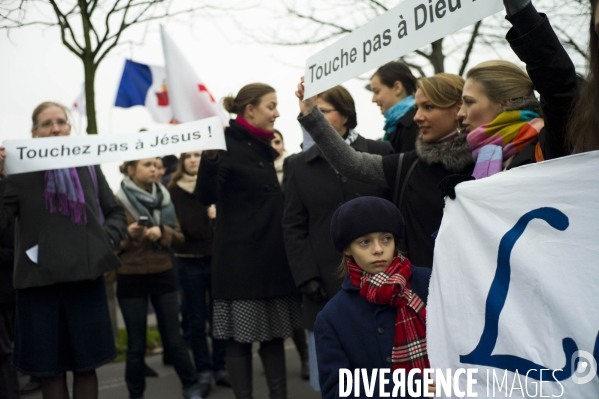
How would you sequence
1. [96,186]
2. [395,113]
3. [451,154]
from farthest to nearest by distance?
[395,113]
[96,186]
[451,154]

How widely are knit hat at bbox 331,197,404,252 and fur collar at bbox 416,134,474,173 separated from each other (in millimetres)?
608

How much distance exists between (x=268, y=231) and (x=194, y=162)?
1.83 m

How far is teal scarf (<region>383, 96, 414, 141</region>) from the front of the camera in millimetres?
5230

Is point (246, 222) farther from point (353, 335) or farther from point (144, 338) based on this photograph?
point (353, 335)

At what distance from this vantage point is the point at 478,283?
2.42 metres

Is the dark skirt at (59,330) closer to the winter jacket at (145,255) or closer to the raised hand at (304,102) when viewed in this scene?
the winter jacket at (145,255)

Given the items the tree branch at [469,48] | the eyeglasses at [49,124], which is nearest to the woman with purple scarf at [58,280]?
the eyeglasses at [49,124]

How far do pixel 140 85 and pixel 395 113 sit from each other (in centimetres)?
476

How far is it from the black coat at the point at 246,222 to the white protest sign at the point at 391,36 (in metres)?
1.49

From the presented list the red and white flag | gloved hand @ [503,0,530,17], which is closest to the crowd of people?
gloved hand @ [503,0,530,17]

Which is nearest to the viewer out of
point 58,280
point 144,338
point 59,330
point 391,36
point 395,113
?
point 391,36

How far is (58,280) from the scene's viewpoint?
4.33 metres

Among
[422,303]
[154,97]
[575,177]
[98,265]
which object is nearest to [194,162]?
[98,265]

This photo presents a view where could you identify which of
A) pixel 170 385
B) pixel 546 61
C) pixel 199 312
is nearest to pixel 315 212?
pixel 199 312
